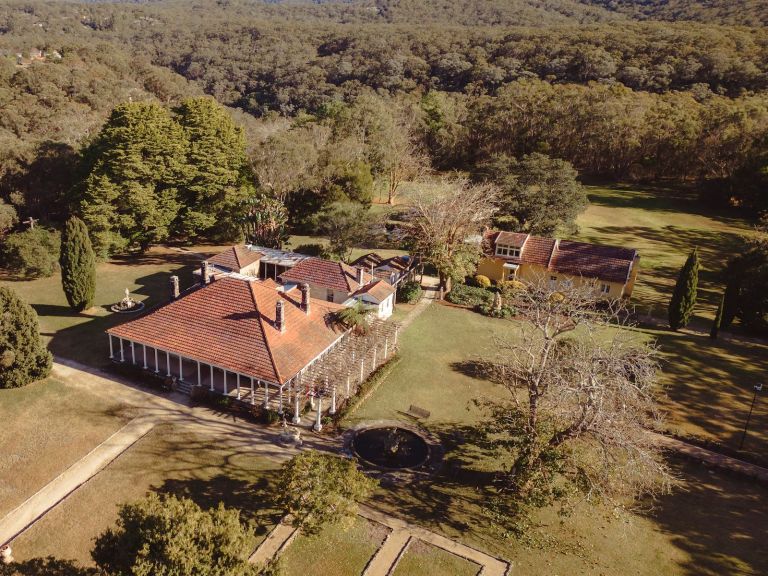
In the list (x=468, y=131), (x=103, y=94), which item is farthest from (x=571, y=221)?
(x=103, y=94)

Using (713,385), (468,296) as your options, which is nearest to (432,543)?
(713,385)

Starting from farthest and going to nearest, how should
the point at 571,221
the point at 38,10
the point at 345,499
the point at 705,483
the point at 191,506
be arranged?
the point at 38,10 → the point at 571,221 → the point at 705,483 → the point at 345,499 → the point at 191,506

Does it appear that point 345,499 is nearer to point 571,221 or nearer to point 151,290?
point 151,290

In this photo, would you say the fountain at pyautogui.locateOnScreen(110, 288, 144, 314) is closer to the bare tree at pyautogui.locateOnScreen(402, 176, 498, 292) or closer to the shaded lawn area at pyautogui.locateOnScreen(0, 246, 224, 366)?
the shaded lawn area at pyautogui.locateOnScreen(0, 246, 224, 366)

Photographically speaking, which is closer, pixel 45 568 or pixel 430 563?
pixel 45 568

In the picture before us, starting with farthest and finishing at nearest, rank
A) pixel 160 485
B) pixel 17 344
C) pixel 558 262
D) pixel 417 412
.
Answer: pixel 558 262 < pixel 17 344 < pixel 417 412 < pixel 160 485

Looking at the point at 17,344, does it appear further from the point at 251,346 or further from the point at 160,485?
the point at 160,485

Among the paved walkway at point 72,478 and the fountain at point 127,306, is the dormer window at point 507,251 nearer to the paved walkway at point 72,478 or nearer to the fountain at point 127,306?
the fountain at point 127,306

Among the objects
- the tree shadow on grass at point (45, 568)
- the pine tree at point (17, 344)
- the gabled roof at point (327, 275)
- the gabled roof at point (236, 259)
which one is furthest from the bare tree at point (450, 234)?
the tree shadow on grass at point (45, 568)
